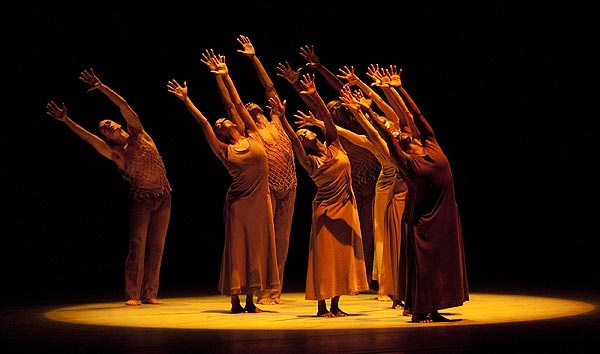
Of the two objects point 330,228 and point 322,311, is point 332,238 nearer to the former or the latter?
point 330,228

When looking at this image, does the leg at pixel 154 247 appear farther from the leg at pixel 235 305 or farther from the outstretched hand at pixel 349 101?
the outstretched hand at pixel 349 101

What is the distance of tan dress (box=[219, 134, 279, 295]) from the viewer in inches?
363

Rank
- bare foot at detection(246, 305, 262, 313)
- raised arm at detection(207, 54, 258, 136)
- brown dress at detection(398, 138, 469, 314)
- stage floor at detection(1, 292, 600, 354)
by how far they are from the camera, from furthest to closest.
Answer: raised arm at detection(207, 54, 258, 136) < bare foot at detection(246, 305, 262, 313) < brown dress at detection(398, 138, 469, 314) < stage floor at detection(1, 292, 600, 354)

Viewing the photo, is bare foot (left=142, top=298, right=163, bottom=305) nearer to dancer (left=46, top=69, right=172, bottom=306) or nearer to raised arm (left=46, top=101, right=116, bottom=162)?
dancer (left=46, top=69, right=172, bottom=306)

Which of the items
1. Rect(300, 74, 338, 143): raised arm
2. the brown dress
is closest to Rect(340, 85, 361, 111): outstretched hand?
Rect(300, 74, 338, 143): raised arm

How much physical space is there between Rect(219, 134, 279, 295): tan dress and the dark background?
7.75ft

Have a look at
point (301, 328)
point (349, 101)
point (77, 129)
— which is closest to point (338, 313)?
point (301, 328)

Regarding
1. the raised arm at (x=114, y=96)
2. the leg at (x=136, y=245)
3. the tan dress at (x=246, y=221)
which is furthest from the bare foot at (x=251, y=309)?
the raised arm at (x=114, y=96)

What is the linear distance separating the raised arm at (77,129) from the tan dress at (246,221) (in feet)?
4.52

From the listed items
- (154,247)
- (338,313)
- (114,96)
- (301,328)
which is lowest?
(301,328)

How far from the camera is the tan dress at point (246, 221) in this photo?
9.22m

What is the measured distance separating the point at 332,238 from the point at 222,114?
12.9 feet

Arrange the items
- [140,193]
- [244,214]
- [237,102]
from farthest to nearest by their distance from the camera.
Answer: [140,193] → [237,102] → [244,214]

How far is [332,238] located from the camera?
28.7 feet
